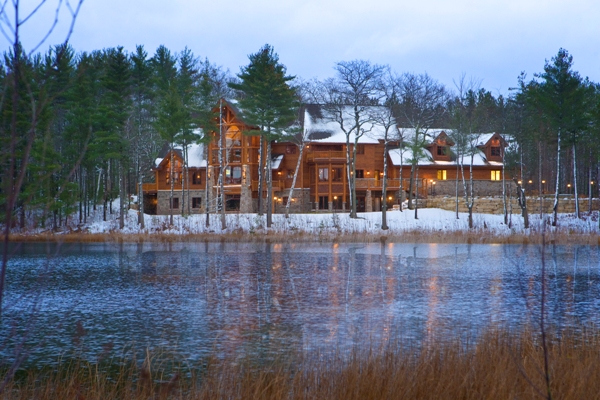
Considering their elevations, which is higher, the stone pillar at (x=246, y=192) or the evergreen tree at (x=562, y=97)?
the evergreen tree at (x=562, y=97)

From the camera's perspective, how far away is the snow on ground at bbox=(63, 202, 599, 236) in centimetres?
3816

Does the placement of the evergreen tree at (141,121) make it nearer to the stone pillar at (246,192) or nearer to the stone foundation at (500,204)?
the stone pillar at (246,192)

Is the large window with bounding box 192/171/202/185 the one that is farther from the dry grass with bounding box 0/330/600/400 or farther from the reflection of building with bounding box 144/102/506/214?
the dry grass with bounding box 0/330/600/400

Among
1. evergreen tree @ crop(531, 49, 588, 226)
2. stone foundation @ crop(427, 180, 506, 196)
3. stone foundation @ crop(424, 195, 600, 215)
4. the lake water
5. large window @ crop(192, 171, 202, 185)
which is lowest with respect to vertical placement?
the lake water

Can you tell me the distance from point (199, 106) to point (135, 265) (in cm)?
2280

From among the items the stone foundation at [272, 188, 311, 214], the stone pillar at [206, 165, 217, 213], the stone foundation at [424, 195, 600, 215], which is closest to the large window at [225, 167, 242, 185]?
the stone pillar at [206, 165, 217, 213]

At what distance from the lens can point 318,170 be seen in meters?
54.8

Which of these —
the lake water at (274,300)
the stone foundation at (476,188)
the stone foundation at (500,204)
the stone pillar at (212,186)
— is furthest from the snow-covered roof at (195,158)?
the lake water at (274,300)

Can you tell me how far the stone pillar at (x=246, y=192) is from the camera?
53.5m

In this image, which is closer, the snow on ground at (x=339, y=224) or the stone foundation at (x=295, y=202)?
the snow on ground at (x=339, y=224)

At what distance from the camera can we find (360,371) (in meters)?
7.11

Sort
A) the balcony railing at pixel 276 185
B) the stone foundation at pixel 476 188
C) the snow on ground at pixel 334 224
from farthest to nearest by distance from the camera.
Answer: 1. the stone foundation at pixel 476 188
2. the balcony railing at pixel 276 185
3. the snow on ground at pixel 334 224

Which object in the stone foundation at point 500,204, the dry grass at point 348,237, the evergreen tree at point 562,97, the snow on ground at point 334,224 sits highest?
A: the evergreen tree at point 562,97

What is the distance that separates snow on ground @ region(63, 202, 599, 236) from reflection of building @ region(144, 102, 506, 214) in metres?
6.06
